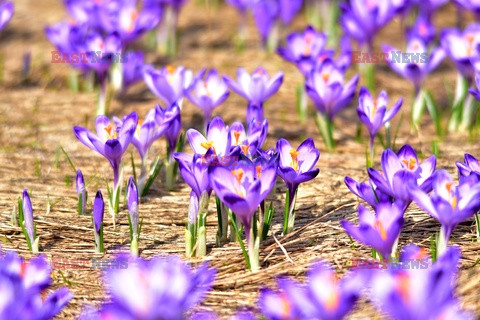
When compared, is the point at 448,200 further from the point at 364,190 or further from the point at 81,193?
the point at 81,193

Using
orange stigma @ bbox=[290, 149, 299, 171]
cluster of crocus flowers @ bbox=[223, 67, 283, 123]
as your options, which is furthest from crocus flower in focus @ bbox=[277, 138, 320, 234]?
cluster of crocus flowers @ bbox=[223, 67, 283, 123]

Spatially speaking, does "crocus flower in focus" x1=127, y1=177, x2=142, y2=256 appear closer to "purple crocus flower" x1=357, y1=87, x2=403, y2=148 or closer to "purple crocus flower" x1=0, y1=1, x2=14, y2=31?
"purple crocus flower" x1=357, y1=87, x2=403, y2=148

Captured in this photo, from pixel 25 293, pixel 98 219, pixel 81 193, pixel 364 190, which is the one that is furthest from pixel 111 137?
pixel 25 293

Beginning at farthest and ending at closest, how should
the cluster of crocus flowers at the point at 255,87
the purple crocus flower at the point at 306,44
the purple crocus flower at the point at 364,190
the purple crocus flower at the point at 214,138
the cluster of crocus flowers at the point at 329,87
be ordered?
the purple crocus flower at the point at 306,44 < the cluster of crocus flowers at the point at 329,87 < the cluster of crocus flowers at the point at 255,87 < the purple crocus flower at the point at 214,138 < the purple crocus flower at the point at 364,190

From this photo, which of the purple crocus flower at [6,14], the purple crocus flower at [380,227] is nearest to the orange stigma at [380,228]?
the purple crocus flower at [380,227]

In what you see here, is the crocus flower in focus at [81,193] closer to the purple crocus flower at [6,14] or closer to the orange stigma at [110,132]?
the orange stigma at [110,132]

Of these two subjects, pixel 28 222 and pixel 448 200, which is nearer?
pixel 448 200
